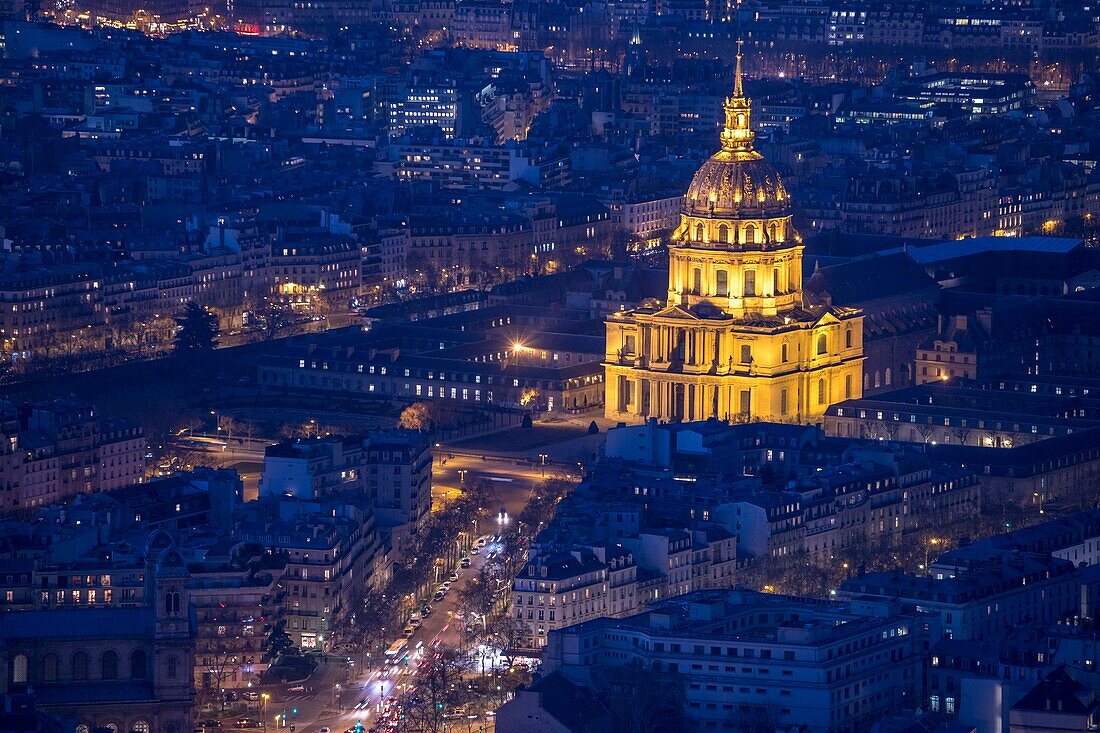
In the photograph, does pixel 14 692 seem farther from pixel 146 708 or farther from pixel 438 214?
pixel 438 214

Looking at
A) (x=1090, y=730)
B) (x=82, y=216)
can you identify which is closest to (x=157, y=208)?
(x=82, y=216)

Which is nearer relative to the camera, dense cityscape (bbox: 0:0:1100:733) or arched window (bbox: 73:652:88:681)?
dense cityscape (bbox: 0:0:1100:733)

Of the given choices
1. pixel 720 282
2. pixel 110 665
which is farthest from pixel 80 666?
pixel 720 282

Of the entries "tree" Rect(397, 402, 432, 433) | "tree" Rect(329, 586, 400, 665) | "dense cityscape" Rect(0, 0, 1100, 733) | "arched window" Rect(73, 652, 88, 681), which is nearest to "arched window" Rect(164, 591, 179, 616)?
"dense cityscape" Rect(0, 0, 1100, 733)

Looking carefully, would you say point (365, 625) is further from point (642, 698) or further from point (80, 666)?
point (642, 698)

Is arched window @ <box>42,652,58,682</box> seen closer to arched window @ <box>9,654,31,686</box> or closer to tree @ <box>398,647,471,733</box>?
arched window @ <box>9,654,31,686</box>

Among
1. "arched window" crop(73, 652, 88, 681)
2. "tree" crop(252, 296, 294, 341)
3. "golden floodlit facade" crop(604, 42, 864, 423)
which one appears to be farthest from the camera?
"tree" crop(252, 296, 294, 341)

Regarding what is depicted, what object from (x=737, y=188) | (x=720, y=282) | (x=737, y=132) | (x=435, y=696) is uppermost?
(x=737, y=132)
